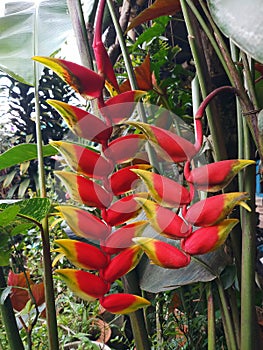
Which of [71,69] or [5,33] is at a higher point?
[5,33]

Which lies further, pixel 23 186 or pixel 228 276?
pixel 23 186

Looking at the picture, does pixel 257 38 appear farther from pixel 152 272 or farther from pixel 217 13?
pixel 152 272

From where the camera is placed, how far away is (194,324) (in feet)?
2.09

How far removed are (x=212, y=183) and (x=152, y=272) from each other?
0.52ft

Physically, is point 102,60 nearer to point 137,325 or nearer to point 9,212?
point 9,212

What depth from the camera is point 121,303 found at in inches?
11.1

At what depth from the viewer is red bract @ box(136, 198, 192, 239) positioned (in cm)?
27

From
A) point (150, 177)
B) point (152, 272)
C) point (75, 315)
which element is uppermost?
point (150, 177)

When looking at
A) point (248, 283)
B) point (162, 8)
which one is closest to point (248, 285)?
point (248, 283)

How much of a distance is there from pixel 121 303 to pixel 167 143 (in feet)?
0.44

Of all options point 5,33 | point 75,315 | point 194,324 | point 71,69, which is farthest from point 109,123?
point 75,315

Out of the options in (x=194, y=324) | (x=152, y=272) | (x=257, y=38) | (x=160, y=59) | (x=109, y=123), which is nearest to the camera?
(x=257, y=38)

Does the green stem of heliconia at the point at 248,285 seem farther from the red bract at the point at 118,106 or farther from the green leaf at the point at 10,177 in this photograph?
the green leaf at the point at 10,177

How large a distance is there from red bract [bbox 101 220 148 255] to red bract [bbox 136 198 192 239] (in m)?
0.03
